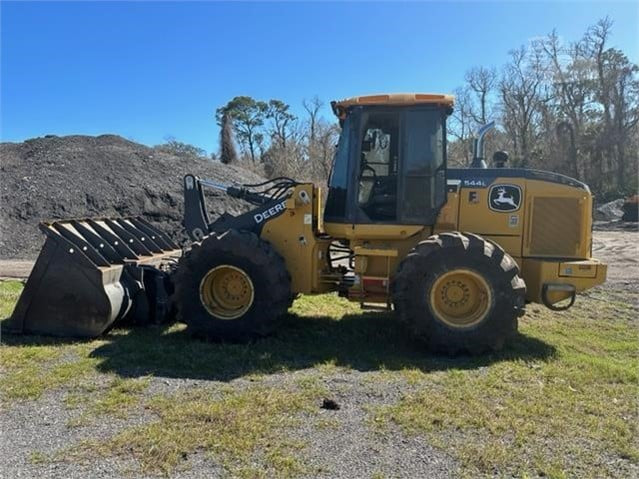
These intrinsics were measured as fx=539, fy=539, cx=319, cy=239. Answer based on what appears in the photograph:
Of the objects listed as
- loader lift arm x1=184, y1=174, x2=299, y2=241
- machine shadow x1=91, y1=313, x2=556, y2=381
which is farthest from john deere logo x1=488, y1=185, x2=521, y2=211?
loader lift arm x1=184, y1=174, x2=299, y2=241

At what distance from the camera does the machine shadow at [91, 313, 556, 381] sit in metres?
5.01

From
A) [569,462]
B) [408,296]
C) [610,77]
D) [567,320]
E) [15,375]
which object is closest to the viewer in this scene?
[569,462]

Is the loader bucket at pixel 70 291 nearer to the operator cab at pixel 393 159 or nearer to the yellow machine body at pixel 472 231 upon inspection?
the yellow machine body at pixel 472 231

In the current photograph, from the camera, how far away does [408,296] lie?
545cm

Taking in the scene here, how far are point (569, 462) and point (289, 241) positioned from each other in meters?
3.68

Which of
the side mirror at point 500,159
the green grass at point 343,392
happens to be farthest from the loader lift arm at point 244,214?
the side mirror at point 500,159

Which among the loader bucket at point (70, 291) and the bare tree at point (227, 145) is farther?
the bare tree at point (227, 145)

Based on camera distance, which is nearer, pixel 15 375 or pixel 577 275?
pixel 15 375

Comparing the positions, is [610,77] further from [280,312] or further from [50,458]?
[50,458]

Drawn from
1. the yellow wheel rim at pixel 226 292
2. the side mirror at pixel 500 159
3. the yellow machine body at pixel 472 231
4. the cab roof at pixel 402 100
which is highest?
the cab roof at pixel 402 100

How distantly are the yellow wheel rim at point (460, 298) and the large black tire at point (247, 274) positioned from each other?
159 centimetres

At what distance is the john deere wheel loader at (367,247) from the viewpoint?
5.70m

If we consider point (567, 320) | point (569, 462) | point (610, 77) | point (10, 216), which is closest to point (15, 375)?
point (569, 462)

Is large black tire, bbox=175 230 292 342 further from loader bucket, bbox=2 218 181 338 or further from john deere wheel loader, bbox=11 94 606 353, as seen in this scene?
loader bucket, bbox=2 218 181 338
